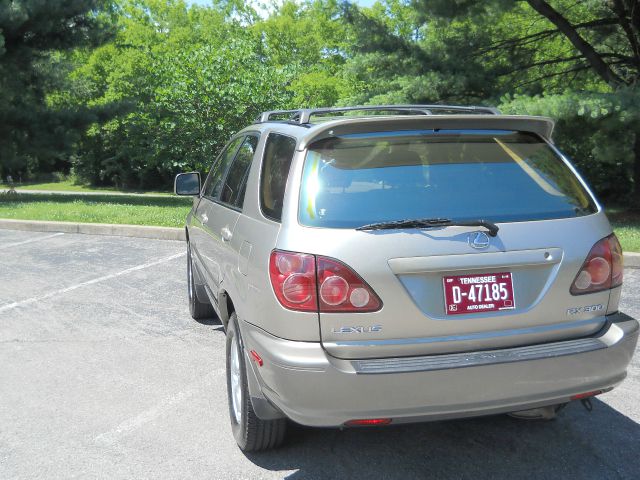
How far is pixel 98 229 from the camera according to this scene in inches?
480

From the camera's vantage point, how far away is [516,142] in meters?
3.46

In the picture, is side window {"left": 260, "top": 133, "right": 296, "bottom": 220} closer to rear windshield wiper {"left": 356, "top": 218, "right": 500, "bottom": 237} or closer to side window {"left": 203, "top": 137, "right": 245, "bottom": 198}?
rear windshield wiper {"left": 356, "top": 218, "right": 500, "bottom": 237}

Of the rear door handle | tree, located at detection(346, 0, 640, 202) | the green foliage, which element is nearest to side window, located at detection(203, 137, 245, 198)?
the rear door handle

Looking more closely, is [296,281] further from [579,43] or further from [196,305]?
[579,43]

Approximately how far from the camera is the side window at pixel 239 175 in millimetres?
4121

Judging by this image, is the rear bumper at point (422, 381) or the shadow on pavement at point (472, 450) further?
the shadow on pavement at point (472, 450)

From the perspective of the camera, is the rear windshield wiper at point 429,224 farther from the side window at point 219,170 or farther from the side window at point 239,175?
the side window at point 219,170

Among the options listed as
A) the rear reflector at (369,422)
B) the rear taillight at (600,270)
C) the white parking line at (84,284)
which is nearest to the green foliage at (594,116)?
the white parking line at (84,284)

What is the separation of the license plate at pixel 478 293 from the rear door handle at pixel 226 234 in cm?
148

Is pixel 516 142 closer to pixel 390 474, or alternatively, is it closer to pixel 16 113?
pixel 390 474

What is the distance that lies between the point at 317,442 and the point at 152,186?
34702mm

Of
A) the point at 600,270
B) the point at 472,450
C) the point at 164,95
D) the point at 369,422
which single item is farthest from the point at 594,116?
the point at 164,95

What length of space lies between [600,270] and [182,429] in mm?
2440

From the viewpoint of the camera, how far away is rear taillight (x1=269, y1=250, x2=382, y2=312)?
2.86m
